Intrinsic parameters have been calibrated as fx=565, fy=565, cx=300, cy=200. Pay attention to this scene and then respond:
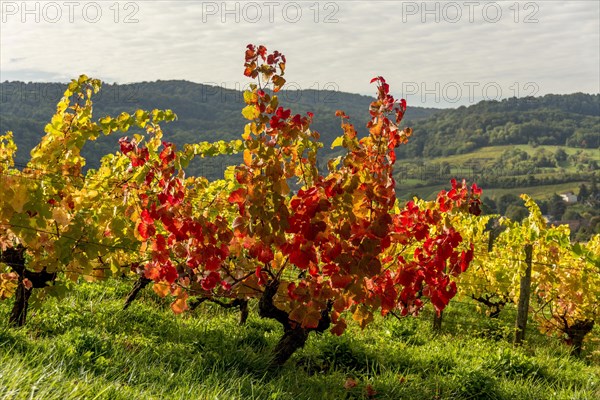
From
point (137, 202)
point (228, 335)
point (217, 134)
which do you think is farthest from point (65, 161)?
point (217, 134)

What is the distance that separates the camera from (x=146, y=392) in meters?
4.17

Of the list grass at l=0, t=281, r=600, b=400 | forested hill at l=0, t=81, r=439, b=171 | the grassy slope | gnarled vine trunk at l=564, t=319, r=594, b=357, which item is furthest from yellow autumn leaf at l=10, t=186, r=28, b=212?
the grassy slope

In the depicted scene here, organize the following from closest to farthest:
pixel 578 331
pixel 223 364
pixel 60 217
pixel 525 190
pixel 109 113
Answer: pixel 60 217
pixel 223 364
pixel 578 331
pixel 525 190
pixel 109 113

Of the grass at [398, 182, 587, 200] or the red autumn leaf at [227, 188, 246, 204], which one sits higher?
the red autumn leaf at [227, 188, 246, 204]

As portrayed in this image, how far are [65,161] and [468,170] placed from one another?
16297 cm

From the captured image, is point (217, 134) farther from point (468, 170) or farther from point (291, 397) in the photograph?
point (291, 397)

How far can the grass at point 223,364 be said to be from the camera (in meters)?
4.39

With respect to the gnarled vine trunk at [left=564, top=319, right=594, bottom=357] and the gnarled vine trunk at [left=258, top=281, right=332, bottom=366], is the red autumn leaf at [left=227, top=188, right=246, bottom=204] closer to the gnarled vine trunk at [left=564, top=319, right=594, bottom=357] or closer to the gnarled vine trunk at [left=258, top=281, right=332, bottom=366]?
the gnarled vine trunk at [left=258, top=281, right=332, bottom=366]

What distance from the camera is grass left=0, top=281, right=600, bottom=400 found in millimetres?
4387

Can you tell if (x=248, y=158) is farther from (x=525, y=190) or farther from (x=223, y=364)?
(x=525, y=190)

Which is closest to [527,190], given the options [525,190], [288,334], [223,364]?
[525,190]

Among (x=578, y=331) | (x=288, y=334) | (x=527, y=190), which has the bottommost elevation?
(x=527, y=190)

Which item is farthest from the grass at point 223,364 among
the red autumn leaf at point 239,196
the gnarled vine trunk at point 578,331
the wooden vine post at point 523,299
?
the gnarled vine trunk at point 578,331

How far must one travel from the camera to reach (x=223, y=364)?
5.56 m
